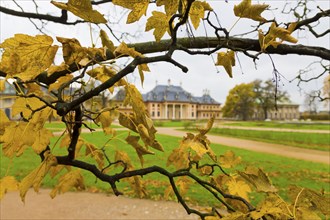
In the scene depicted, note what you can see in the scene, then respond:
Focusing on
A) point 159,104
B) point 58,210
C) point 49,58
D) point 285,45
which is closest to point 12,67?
point 49,58

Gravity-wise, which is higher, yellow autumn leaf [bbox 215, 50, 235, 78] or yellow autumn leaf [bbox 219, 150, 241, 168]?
yellow autumn leaf [bbox 215, 50, 235, 78]

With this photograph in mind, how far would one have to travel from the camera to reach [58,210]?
5227 mm

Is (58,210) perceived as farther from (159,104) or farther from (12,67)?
(159,104)

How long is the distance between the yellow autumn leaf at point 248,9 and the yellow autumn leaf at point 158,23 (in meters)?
0.18

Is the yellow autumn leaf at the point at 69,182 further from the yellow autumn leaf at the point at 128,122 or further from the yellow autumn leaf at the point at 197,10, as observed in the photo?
the yellow autumn leaf at the point at 197,10

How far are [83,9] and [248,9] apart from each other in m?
0.41

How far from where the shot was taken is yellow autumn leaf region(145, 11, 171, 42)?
2.70 feet

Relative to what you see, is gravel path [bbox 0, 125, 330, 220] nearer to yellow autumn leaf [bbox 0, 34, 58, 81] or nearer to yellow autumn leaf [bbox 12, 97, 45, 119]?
yellow autumn leaf [bbox 12, 97, 45, 119]

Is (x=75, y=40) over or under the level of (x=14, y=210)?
over

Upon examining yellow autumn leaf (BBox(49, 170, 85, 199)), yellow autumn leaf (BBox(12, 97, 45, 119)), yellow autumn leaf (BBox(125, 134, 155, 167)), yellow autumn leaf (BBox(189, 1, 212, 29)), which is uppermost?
yellow autumn leaf (BBox(189, 1, 212, 29))

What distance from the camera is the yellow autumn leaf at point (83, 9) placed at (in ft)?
2.04

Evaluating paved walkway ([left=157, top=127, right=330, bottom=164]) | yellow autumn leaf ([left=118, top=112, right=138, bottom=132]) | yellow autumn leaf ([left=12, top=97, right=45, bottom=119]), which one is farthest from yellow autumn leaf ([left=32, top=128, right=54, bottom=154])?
paved walkway ([left=157, top=127, right=330, bottom=164])

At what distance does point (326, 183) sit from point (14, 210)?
6.72 metres

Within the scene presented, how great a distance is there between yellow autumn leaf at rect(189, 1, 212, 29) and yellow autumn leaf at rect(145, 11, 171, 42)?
0.11 metres
